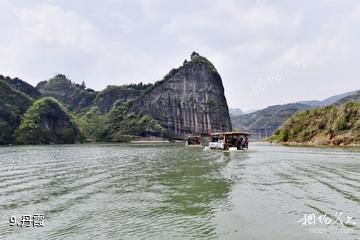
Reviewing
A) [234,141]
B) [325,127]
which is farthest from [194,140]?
[234,141]

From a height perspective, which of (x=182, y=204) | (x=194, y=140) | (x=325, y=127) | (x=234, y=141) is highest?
(x=325, y=127)

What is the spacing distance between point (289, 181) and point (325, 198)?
7788 millimetres

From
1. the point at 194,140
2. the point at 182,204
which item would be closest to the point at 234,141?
the point at 194,140

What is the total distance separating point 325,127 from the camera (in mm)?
118000

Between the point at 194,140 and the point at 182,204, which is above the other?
the point at 194,140

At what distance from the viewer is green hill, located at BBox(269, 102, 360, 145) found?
103625 mm

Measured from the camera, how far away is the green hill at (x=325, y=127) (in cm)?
10362

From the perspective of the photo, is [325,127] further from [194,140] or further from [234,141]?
[234,141]

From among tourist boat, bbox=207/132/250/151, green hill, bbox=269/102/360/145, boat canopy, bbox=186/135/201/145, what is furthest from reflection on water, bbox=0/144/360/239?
boat canopy, bbox=186/135/201/145

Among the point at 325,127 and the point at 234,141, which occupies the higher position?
the point at 325,127

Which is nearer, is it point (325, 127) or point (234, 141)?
point (234, 141)

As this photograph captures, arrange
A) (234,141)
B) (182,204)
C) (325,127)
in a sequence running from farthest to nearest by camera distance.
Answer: (325,127)
(234,141)
(182,204)

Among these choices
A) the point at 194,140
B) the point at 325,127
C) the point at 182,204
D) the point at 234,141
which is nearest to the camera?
the point at 182,204

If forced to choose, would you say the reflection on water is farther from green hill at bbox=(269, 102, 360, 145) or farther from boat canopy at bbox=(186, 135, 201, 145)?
boat canopy at bbox=(186, 135, 201, 145)
